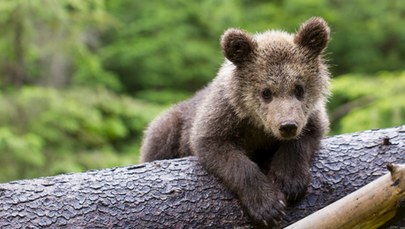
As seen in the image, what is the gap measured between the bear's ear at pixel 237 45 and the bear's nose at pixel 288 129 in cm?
82

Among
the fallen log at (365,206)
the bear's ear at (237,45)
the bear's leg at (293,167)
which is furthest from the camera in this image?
the bear's ear at (237,45)

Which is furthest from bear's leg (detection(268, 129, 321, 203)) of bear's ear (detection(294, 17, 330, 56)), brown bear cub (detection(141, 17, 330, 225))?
bear's ear (detection(294, 17, 330, 56))

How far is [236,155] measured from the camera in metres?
4.91

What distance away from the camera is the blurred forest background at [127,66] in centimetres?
927

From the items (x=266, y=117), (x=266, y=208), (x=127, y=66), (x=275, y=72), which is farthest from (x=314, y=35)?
(x=127, y=66)

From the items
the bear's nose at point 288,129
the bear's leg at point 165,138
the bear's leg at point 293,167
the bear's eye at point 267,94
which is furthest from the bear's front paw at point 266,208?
the bear's leg at point 165,138

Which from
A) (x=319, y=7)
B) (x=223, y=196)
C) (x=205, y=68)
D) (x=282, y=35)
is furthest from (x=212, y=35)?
(x=223, y=196)

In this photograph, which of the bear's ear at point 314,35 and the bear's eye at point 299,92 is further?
the bear's ear at point 314,35

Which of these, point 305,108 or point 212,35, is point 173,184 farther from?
point 212,35

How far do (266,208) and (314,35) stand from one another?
147cm

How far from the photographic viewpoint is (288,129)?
182 inches

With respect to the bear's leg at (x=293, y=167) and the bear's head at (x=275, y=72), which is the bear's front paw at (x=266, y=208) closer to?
the bear's leg at (x=293, y=167)

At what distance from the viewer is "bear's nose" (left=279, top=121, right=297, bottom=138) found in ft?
15.1

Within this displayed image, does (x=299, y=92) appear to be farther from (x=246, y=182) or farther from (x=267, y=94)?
(x=246, y=182)
